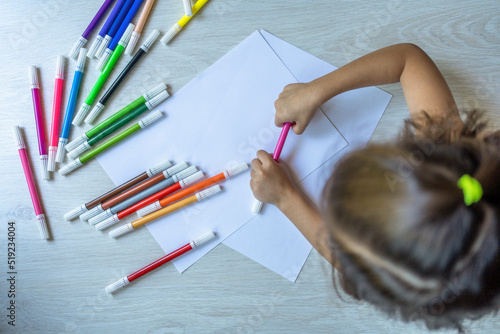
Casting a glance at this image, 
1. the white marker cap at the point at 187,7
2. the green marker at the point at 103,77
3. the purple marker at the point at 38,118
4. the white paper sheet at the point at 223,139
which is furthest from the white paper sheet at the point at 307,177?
the purple marker at the point at 38,118

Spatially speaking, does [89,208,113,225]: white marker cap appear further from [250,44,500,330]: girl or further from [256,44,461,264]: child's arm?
[250,44,500,330]: girl

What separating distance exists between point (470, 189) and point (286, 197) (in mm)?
291

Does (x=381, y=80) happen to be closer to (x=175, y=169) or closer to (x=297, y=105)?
(x=297, y=105)

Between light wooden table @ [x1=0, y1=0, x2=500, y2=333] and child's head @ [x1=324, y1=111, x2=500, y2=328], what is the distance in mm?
198

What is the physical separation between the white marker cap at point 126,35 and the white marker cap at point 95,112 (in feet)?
0.34

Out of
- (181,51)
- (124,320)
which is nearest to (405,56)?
(181,51)

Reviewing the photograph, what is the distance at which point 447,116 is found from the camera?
52 cm

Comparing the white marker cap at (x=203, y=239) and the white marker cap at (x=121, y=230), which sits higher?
the white marker cap at (x=121, y=230)

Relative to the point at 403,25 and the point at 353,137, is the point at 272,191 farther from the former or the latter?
the point at 403,25

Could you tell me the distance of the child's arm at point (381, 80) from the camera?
0.57 m

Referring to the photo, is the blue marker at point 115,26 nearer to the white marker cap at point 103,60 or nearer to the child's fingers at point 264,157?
the white marker cap at point 103,60

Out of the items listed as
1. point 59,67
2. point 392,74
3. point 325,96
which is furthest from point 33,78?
point 392,74

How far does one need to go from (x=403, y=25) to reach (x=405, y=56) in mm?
74

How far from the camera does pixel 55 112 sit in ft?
2.01
